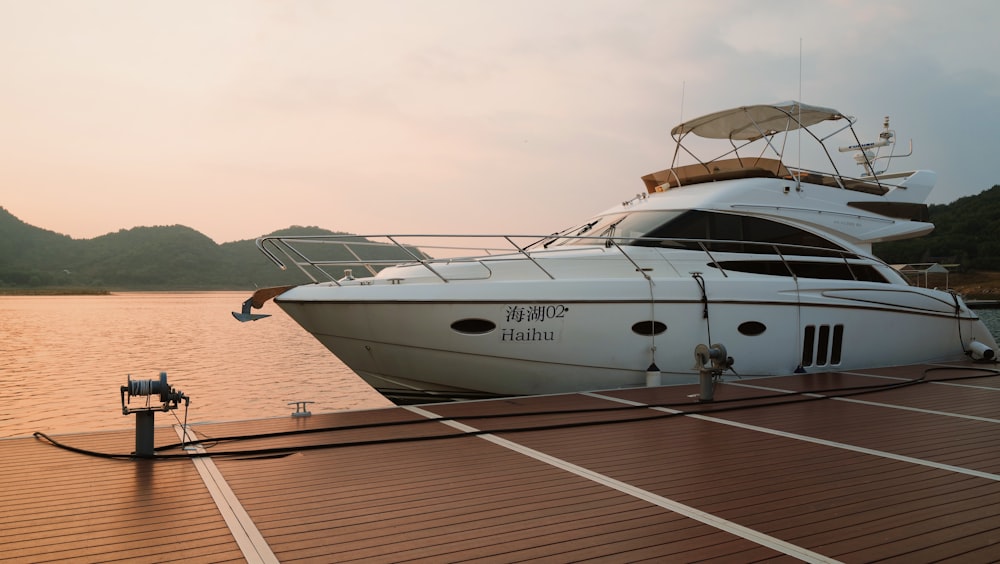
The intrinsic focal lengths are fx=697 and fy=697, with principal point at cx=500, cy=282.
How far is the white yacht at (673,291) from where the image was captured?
7.79 meters

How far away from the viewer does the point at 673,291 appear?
8.43 metres

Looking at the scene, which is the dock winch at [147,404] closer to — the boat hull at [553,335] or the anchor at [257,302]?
the anchor at [257,302]

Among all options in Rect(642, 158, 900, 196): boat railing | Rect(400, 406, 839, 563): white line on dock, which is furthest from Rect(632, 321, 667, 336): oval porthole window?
Rect(642, 158, 900, 196): boat railing

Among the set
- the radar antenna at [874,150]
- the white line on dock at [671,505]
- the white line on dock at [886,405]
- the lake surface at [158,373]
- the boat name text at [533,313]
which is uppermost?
the radar antenna at [874,150]

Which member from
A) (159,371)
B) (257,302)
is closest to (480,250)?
(257,302)

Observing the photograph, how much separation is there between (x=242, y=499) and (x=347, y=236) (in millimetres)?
4046

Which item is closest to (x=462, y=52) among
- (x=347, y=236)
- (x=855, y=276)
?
(x=347, y=236)

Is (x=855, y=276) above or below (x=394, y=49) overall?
below

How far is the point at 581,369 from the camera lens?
820cm

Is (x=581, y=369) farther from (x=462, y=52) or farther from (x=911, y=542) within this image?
(x=462, y=52)

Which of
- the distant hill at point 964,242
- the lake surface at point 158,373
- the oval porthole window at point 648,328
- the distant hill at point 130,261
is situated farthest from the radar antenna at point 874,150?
the distant hill at point 130,261

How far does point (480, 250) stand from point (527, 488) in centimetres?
481

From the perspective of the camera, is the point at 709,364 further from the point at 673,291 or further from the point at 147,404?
the point at 147,404

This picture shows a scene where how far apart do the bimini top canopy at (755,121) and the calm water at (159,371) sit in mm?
8132
